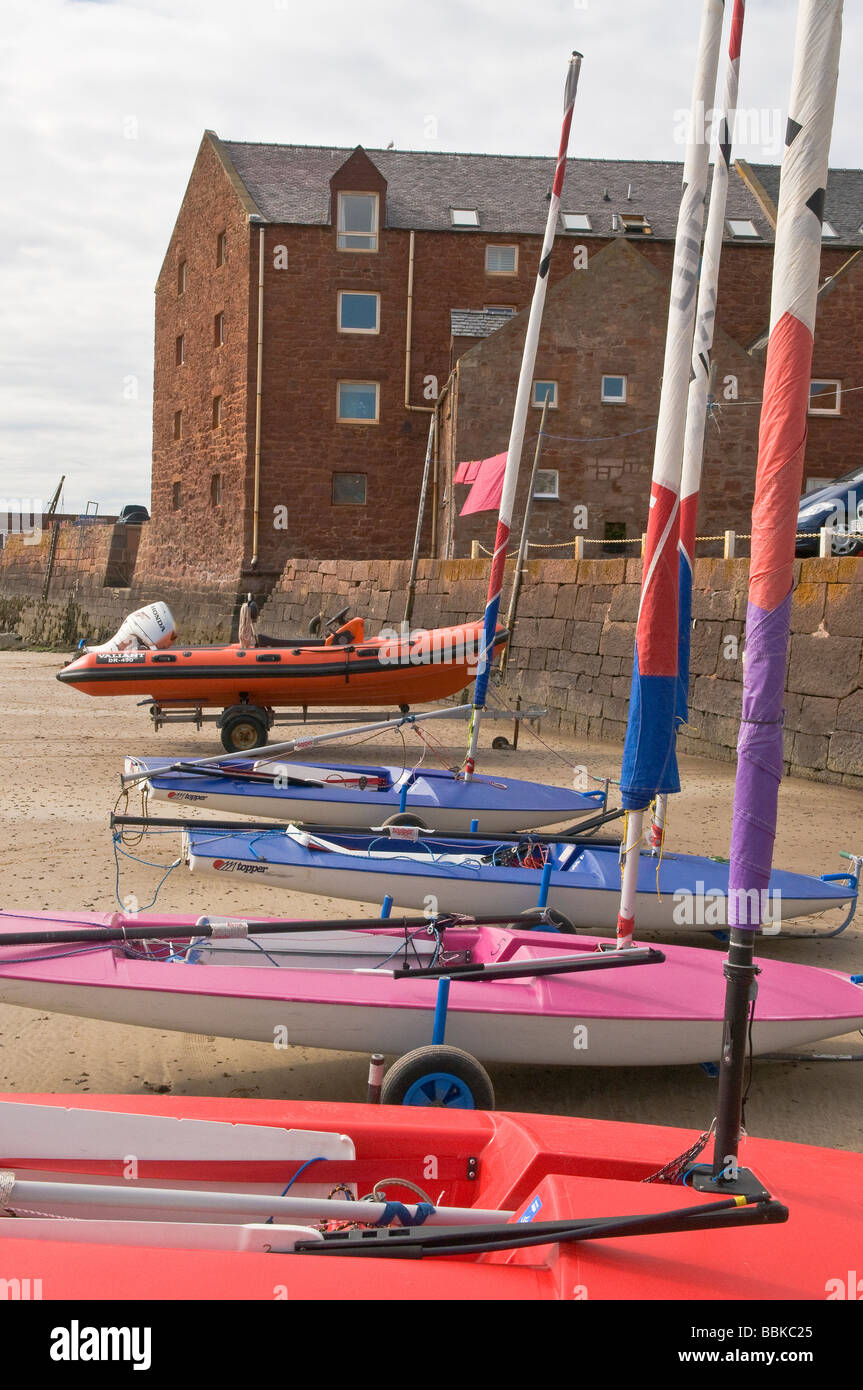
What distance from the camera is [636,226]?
88.6ft

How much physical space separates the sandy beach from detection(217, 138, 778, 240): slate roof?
1803cm

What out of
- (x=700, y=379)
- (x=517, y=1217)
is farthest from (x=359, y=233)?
(x=517, y=1217)

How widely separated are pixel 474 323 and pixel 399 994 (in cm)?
2311

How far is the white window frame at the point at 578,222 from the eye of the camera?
27.0m

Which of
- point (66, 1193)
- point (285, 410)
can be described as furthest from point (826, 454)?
point (66, 1193)

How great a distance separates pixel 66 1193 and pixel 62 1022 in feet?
8.66

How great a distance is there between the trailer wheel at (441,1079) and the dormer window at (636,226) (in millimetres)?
26052

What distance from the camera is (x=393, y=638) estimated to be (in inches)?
525

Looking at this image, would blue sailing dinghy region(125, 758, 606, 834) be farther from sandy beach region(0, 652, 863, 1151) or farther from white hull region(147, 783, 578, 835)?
sandy beach region(0, 652, 863, 1151)

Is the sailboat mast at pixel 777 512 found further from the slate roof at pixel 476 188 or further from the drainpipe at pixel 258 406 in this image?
the slate roof at pixel 476 188

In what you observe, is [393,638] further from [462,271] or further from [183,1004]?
[462,271]

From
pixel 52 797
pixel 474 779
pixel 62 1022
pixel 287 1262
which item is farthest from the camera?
pixel 52 797

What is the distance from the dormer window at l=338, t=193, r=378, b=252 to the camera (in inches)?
1062

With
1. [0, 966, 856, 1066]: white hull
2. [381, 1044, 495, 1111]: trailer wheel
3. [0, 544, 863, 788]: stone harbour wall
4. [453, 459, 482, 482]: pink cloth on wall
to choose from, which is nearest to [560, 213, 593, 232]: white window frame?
[0, 544, 863, 788]: stone harbour wall
